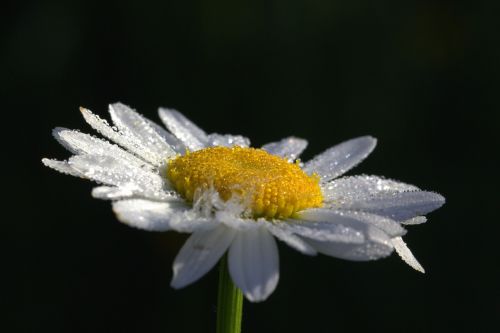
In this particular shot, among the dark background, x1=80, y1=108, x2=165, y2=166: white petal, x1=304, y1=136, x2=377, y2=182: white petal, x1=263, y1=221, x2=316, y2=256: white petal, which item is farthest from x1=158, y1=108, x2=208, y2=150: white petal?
the dark background

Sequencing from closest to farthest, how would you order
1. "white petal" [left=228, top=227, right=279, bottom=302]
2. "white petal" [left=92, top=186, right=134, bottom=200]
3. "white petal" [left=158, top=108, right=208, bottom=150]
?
"white petal" [left=228, top=227, right=279, bottom=302] < "white petal" [left=92, top=186, right=134, bottom=200] < "white petal" [left=158, top=108, right=208, bottom=150]

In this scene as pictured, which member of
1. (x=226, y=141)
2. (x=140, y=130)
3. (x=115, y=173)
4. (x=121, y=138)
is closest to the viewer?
(x=115, y=173)

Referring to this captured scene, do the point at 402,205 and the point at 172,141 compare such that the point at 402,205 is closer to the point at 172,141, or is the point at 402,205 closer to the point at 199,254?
the point at 199,254

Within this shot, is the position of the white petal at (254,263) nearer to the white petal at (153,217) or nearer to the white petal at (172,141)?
the white petal at (153,217)

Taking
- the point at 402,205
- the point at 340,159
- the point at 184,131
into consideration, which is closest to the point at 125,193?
the point at 402,205

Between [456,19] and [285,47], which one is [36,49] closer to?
[285,47]

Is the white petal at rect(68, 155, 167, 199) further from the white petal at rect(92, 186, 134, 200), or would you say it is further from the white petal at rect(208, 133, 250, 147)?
the white petal at rect(208, 133, 250, 147)
